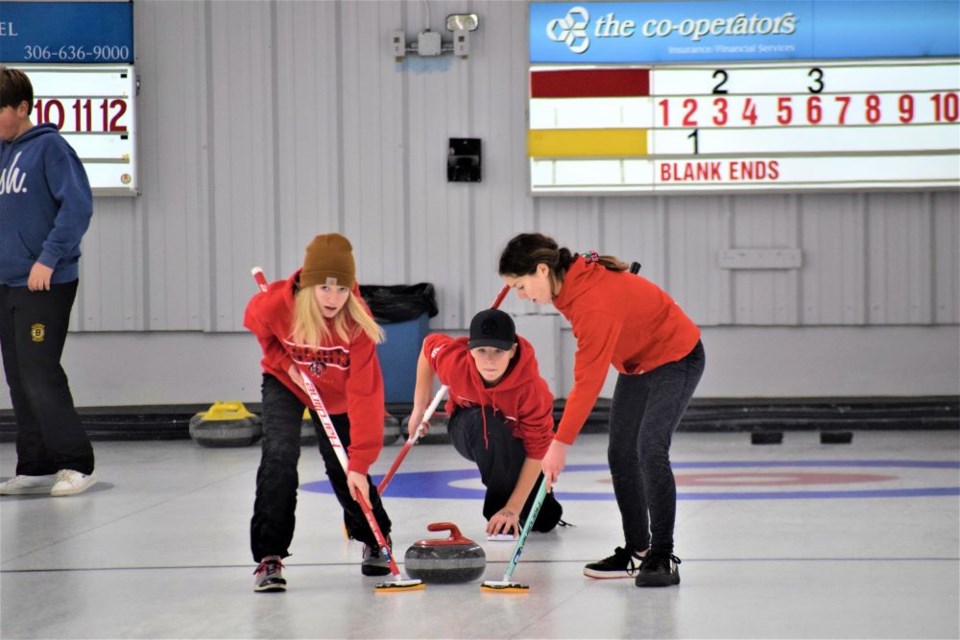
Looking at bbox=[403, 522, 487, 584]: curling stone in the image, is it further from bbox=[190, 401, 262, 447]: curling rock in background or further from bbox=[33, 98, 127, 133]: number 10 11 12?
bbox=[33, 98, 127, 133]: number 10 11 12

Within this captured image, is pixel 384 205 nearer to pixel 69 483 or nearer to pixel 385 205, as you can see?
pixel 385 205

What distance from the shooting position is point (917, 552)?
403 centimetres

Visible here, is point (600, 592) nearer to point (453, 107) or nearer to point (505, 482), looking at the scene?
point (505, 482)

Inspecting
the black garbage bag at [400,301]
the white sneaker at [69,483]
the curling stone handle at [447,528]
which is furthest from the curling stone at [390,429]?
the curling stone handle at [447,528]

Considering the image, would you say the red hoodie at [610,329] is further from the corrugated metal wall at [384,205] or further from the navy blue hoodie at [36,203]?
the corrugated metal wall at [384,205]

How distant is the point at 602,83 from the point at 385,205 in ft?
5.19

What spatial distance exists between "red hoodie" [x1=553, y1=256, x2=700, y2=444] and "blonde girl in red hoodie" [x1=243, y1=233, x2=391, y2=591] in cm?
56

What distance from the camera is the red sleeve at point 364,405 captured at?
360 cm

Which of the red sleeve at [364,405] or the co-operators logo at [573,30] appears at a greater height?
the co-operators logo at [573,30]

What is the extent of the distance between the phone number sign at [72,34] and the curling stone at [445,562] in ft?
18.1

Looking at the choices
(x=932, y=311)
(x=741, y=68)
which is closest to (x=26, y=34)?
(x=741, y=68)

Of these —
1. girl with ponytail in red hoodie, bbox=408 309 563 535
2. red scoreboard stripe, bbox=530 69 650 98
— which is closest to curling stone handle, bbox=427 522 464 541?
girl with ponytail in red hoodie, bbox=408 309 563 535

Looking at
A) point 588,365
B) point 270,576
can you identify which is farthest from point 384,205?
point 588,365

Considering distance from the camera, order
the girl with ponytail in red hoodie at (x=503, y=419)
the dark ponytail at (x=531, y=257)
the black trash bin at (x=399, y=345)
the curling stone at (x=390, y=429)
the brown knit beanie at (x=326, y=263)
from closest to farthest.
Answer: the dark ponytail at (x=531, y=257)
the brown knit beanie at (x=326, y=263)
the girl with ponytail in red hoodie at (x=503, y=419)
the curling stone at (x=390, y=429)
the black trash bin at (x=399, y=345)
